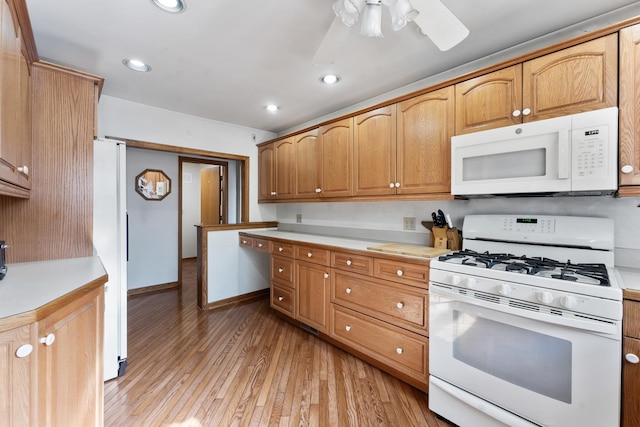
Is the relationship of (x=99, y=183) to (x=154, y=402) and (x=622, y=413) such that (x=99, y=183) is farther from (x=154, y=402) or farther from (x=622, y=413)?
(x=622, y=413)

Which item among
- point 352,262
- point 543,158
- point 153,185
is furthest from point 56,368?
point 153,185

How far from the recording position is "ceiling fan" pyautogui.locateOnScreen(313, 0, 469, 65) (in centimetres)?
123

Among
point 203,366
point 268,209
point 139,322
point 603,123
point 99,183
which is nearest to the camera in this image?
point 603,123

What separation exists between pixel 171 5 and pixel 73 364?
1.85m

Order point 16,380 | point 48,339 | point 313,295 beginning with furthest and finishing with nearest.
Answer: point 313,295 < point 48,339 < point 16,380

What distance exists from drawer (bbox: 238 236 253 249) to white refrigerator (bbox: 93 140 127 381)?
4.96 feet

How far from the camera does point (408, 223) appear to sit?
255cm

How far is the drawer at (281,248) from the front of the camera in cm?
291

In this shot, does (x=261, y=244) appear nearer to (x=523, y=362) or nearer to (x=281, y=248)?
(x=281, y=248)

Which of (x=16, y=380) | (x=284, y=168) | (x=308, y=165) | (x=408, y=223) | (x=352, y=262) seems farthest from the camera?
(x=284, y=168)

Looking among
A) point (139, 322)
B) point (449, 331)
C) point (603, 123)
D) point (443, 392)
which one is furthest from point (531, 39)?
point (139, 322)

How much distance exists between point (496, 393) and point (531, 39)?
2.24 m

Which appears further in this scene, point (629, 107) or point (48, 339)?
point (629, 107)

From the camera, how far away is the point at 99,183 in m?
2.00
